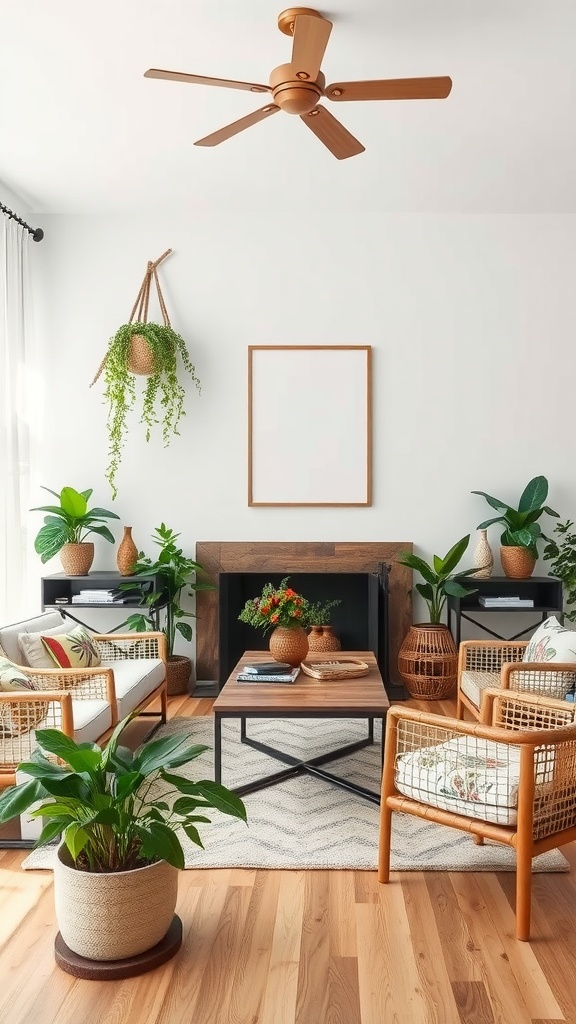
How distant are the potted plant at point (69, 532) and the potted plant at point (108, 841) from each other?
3.05 m

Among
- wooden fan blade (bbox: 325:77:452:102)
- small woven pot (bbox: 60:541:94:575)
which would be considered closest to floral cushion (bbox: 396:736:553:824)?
wooden fan blade (bbox: 325:77:452:102)

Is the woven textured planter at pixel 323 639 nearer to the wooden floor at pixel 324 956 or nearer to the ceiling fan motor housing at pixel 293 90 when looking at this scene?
the wooden floor at pixel 324 956

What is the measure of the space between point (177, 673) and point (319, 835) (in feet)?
8.00

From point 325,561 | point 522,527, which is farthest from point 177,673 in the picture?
point 522,527

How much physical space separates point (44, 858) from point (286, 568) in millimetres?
2897

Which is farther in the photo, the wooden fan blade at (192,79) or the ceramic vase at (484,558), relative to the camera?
the ceramic vase at (484,558)

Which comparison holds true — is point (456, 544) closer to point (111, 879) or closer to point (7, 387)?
point (7, 387)

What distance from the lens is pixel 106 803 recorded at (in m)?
2.24

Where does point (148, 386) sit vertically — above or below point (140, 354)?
below

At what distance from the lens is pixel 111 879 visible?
2184mm

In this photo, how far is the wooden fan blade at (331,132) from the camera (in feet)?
10.6

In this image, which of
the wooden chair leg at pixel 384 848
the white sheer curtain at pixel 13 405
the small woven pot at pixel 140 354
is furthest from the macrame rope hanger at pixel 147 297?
the wooden chair leg at pixel 384 848

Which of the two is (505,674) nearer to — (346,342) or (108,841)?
(108,841)

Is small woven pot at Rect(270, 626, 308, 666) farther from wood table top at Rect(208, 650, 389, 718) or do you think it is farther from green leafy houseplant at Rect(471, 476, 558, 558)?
green leafy houseplant at Rect(471, 476, 558, 558)
